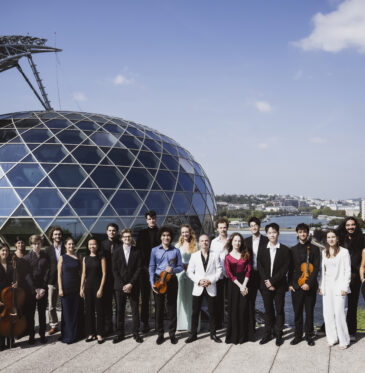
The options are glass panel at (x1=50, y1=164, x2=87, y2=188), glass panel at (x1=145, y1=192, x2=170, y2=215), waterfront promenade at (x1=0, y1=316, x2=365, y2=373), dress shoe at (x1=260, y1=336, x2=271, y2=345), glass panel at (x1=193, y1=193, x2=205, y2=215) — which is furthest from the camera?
glass panel at (x1=193, y1=193, x2=205, y2=215)

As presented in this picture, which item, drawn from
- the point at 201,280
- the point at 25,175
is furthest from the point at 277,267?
the point at 25,175

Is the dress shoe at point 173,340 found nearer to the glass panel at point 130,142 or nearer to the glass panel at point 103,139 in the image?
the glass panel at point 103,139

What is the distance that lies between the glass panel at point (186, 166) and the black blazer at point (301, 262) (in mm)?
12376

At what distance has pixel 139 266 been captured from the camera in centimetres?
706

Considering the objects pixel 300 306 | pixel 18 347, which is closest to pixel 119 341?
pixel 18 347

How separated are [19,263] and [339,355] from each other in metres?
6.79

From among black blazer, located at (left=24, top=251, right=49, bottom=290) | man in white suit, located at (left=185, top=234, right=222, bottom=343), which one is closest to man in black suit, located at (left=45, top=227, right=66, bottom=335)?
black blazer, located at (left=24, top=251, right=49, bottom=290)

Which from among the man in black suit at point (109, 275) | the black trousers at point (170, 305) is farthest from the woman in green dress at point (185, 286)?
the man in black suit at point (109, 275)

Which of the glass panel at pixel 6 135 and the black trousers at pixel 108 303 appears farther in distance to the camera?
the glass panel at pixel 6 135

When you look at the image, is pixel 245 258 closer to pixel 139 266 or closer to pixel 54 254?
pixel 139 266

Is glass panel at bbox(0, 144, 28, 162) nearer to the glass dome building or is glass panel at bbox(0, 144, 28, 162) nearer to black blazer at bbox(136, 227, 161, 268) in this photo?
the glass dome building

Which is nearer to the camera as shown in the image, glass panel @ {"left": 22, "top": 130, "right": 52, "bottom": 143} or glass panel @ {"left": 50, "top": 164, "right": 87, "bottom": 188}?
glass panel @ {"left": 50, "top": 164, "right": 87, "bottom": 188}

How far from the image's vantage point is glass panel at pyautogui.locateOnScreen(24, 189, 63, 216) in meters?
13.4

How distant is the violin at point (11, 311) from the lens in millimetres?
6449
